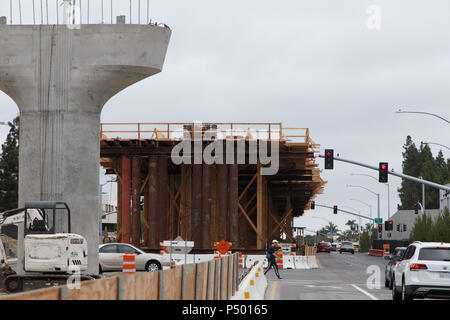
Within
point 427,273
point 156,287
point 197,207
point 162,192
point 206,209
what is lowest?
point 427,273

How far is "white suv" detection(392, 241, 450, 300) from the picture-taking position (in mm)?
19875

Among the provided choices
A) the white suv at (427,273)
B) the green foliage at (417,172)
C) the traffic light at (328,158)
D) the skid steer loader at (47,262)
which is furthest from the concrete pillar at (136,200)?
the green foliage at (417,172)

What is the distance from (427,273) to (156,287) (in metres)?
11.4

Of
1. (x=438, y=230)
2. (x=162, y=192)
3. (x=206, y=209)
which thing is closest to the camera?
(x=206, y=209)

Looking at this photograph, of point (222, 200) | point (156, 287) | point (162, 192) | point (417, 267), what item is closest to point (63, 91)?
point (417, 267)

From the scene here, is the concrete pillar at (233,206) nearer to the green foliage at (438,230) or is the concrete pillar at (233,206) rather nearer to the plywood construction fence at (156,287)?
the green foliage at (438,230)

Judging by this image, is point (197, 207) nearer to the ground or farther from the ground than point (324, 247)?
farther from the ground

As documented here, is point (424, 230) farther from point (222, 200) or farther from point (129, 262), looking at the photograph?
point (129, 262)

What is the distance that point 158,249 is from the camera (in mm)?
50188

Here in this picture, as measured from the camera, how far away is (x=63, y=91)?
26875 millimetres

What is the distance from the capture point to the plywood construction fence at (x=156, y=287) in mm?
7344

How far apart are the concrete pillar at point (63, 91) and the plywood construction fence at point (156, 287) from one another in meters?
9.71

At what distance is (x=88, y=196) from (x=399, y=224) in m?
109

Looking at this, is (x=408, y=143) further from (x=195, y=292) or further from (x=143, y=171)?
(x=195, y=292)
